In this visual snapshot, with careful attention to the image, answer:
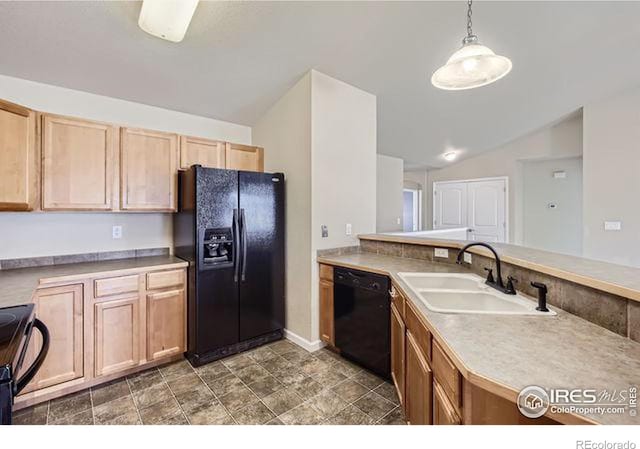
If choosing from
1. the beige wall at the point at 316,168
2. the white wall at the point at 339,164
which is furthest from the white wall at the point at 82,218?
the white wall at the point at 339,164

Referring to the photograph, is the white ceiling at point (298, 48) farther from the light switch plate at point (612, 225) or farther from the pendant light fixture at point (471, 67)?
the light switch plate at point (612, 225)

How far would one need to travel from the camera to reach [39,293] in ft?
6.49

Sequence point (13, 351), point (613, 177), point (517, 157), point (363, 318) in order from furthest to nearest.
A: point (517, 157) < point (613, 177) < point (363, 318) < point (13, 351)

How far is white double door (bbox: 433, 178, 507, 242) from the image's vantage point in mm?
6057

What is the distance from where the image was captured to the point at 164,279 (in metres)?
2.52

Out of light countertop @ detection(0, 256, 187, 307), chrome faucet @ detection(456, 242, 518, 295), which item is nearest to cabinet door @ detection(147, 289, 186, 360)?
light countertop @ detection(0, 256, 187, 307)

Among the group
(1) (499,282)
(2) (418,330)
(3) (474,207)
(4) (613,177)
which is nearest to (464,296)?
(1) (499,282)

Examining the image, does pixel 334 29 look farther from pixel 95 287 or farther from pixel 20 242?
pixel 20 242

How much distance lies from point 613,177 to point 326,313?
460 centimetres

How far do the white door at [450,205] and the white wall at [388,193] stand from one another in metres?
1.49

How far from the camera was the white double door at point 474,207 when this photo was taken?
606 centimetres

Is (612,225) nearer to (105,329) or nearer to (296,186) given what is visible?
(296,186)

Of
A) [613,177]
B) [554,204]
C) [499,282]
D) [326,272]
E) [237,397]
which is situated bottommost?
[237,397]

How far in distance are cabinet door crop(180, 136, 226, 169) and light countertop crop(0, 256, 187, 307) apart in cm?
97
